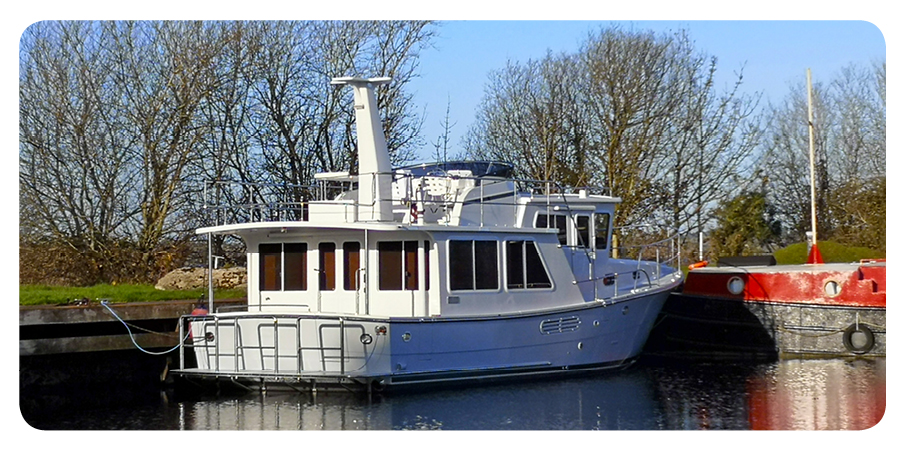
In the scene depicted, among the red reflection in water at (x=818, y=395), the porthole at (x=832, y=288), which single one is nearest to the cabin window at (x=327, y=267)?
the red reflection in water at (x=818, y=395)

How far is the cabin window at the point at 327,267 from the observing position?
1655cm

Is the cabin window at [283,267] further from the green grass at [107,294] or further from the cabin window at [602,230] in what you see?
the cabin window at [602,230]

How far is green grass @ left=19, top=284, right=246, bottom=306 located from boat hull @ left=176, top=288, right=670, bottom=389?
8.84 feet

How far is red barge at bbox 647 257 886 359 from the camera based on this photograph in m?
Result: 19.1

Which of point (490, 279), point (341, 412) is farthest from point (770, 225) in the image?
point (341, 412)

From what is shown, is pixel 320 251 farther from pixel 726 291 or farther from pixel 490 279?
pixel 726 291

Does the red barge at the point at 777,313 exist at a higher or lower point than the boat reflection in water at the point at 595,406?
higher

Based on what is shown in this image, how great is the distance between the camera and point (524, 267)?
16859 mm

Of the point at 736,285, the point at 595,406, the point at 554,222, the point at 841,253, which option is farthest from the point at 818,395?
the point at 841,253

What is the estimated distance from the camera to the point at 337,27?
23312mm

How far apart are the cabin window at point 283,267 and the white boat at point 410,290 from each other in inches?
0.6

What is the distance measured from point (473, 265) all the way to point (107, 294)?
6.96 metres

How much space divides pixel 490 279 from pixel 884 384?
5782mm

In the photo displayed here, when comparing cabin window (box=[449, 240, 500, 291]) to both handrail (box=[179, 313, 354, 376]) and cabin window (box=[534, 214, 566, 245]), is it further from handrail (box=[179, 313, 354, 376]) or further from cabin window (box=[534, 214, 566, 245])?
handrail (box=[179, 313, 354, 376])
